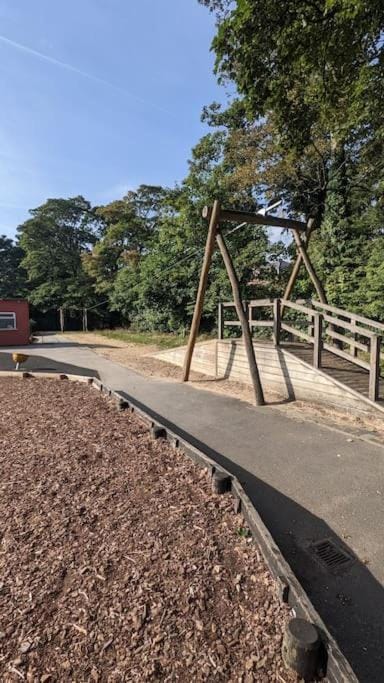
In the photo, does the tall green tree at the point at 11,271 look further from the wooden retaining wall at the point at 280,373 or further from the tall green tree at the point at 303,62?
the tall green tree at the point at 303,62

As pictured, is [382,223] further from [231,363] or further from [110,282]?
[110,282]

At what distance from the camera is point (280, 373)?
21.0 feet

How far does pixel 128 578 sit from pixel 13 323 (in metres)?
17.0

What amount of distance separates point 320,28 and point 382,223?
27.8 ft

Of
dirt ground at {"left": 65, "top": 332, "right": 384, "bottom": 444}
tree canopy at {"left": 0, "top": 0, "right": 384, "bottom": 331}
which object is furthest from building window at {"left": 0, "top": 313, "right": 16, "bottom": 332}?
dirt ground at {"left": 65, "top": 332, "right": 384, "bottom": 444}

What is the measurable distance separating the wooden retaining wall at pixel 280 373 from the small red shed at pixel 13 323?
1143 cm

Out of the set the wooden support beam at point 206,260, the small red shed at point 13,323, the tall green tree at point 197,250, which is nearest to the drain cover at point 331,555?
the wooden support beam at point 206,260

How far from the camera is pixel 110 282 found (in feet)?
95.2

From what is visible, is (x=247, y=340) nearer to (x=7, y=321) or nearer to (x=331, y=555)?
(x=331, y=555)

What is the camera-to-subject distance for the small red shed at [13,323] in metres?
16.2

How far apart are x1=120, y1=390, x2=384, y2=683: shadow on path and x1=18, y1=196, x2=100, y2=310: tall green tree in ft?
101

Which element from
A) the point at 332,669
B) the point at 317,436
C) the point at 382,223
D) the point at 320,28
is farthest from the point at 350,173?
the point at 332,669

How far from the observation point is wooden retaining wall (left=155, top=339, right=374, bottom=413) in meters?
5.22

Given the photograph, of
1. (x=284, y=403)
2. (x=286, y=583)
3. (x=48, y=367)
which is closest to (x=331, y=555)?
(x=286, y=583)
